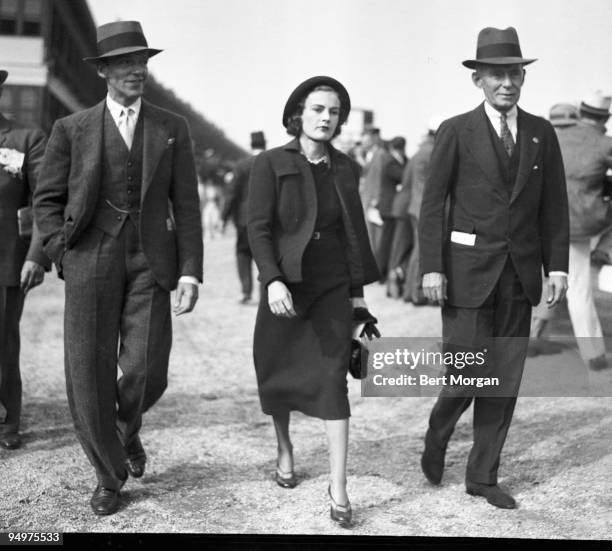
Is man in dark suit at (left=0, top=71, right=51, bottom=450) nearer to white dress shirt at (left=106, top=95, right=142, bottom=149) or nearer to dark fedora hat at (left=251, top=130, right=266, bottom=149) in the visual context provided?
white dress shirt at (left=106, top=95, right=142, bottom=149)

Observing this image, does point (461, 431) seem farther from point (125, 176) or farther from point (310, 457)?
point (125, 176)

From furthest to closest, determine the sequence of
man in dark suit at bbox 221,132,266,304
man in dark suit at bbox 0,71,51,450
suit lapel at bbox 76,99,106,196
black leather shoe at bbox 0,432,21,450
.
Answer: man in dark suit at bbox 221,132,266,304 → black leather shoe at bbox 0,432,21,450 → man in dark suit at bbox 0,71,51,450 → suit lapel at bbox 76,99,106,196

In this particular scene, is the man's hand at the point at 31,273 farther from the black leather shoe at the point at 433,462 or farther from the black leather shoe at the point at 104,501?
the black leather shoe at the point at 433,462

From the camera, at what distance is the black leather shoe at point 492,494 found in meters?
5.02

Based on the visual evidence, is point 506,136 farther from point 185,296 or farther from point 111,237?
point 111,237

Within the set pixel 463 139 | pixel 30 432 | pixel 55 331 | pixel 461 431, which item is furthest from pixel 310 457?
pixel 55 331

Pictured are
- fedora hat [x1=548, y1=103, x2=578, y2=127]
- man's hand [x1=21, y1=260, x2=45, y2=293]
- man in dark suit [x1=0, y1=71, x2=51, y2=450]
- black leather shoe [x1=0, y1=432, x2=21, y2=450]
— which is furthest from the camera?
fedora hat [x1=548, y1=103, x2=578, y2=127]

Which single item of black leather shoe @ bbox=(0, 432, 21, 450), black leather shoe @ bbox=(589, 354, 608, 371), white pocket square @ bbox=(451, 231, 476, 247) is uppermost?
white pocket square @ bbox=(451, 231, 476, 247)

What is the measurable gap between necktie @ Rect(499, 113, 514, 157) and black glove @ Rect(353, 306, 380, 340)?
0.94 metres

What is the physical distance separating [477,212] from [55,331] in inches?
212

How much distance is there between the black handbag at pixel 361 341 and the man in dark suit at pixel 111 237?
0.73 meters

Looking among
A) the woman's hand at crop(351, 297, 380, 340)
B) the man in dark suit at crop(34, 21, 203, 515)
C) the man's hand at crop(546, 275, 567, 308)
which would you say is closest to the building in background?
the man in dark suit at crop(34, 21, 203, 515)

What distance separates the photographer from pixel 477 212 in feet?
16.4

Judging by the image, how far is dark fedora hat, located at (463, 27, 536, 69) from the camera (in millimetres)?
4934
